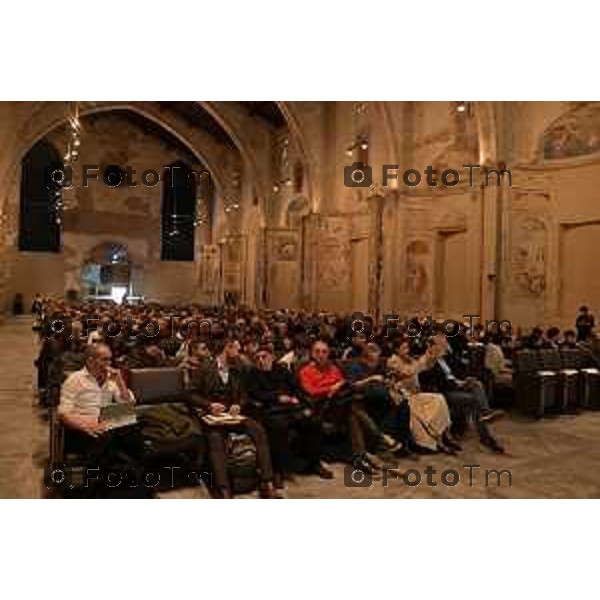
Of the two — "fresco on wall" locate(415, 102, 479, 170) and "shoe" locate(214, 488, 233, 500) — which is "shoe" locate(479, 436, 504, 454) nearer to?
"shoe" locate(214, 488, 233, 500)

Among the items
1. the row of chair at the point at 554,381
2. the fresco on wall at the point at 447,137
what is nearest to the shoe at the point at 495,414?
the row of chair at the point at 554,381

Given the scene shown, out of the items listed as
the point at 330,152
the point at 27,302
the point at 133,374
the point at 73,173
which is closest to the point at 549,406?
the point at 133,374

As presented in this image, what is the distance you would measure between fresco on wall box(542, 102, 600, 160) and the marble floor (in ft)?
22.5

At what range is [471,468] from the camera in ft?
20.6

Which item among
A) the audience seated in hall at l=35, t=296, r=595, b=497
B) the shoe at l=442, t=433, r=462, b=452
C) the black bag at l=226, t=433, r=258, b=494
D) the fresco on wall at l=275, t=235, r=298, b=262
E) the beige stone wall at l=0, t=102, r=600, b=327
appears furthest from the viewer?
the fresco on wall at l=275, t=235, r=298, b=262

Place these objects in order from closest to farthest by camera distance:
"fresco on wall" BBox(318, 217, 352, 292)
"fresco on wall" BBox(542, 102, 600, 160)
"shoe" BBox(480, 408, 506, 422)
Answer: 1. "shoe" BBox(480, 408, 506, 422)
2. "fresco on wall" BBox(542, 102, 600, 160)
3. "fresco on wall" BBox(318, 217, 352, 292)

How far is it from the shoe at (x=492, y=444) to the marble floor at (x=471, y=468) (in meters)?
0.09

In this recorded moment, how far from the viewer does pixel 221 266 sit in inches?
930

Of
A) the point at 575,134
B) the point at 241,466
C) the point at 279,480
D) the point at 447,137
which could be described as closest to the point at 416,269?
the point at 447,137

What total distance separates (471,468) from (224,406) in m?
2.59

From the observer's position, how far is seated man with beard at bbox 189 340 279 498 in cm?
529

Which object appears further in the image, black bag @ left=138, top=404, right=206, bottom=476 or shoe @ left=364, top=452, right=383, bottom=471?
shoe @ left=364, top=452, right=383, bottom=471

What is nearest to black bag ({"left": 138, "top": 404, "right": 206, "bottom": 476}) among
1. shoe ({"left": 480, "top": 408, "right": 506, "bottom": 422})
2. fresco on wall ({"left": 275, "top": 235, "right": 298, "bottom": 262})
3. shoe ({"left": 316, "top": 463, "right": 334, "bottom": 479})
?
shoe ({"left": 316, "top": 463, "right": 334, "bottom": 479})

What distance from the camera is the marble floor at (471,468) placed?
5492 mm
